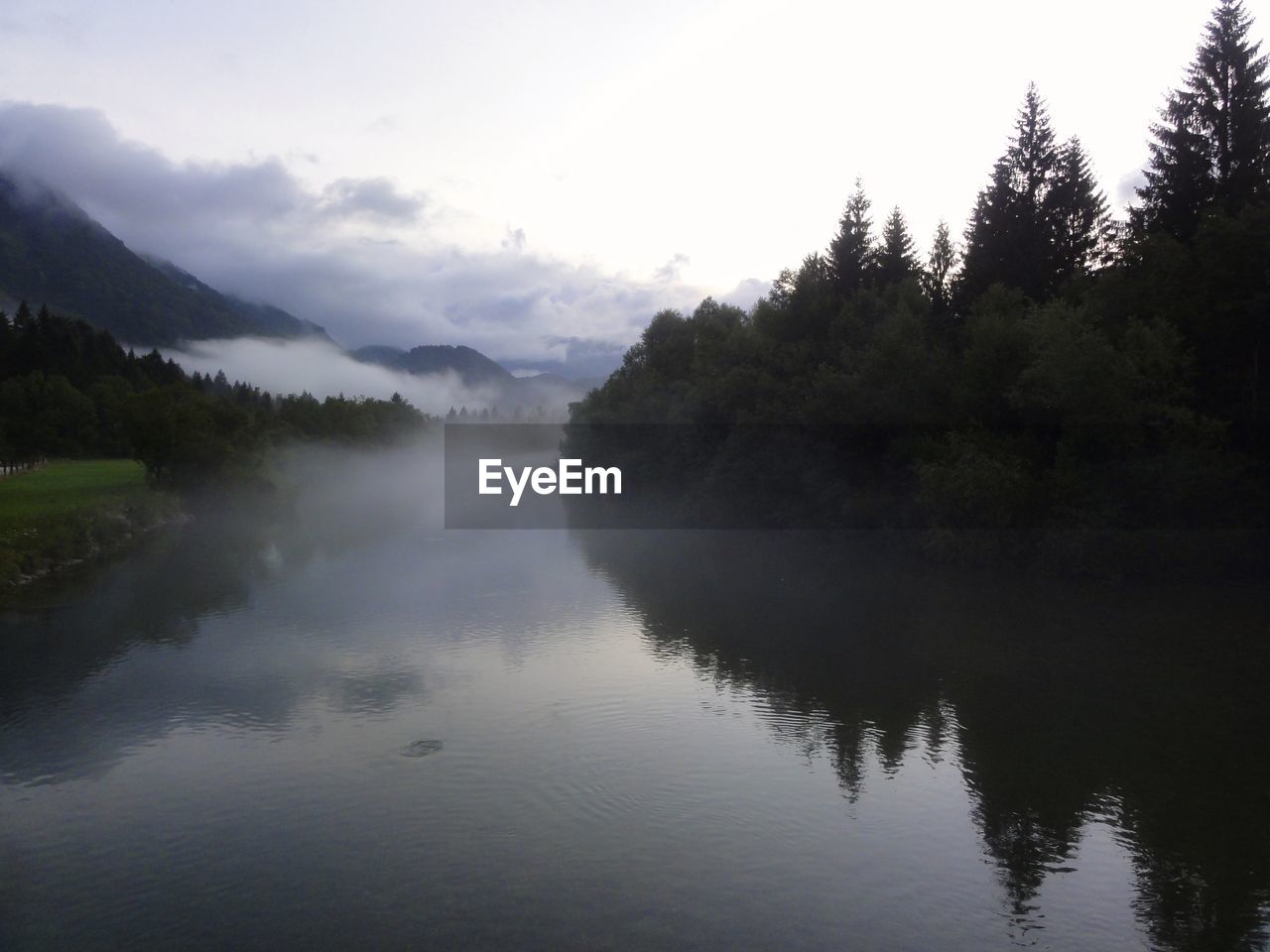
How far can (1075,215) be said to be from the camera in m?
45.0

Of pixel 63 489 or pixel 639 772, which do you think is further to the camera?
pixel 63 489

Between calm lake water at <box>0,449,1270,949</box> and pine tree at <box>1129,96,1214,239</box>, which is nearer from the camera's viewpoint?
calm lake water at <box>0,449,1270,949</box>

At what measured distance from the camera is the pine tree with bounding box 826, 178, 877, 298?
157ft

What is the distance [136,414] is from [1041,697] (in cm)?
4601

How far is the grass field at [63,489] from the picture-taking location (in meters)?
36.2

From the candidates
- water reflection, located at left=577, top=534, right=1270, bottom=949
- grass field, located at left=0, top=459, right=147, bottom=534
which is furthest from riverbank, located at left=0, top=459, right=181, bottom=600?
water reflection, located at left=577, top=534, right=1270, bottom=949

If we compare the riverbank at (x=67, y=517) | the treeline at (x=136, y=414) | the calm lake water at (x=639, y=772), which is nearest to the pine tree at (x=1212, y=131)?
the calm lake water at (x=639, y=772)

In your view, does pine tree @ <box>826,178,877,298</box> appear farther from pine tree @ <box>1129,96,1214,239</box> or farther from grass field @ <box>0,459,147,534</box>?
grass field @ <box>0,459,147,534</box>

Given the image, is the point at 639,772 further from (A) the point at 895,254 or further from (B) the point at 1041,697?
(A) the point at 895,254

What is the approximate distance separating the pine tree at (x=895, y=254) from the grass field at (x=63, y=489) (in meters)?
37.6

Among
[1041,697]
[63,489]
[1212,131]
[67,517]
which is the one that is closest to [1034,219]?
[1212,131]

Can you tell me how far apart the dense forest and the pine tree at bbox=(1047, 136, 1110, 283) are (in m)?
0.11

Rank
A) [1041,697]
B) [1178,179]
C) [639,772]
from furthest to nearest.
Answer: [1178,179] → [1041,697] → [639,772]

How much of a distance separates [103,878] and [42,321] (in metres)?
97.9
